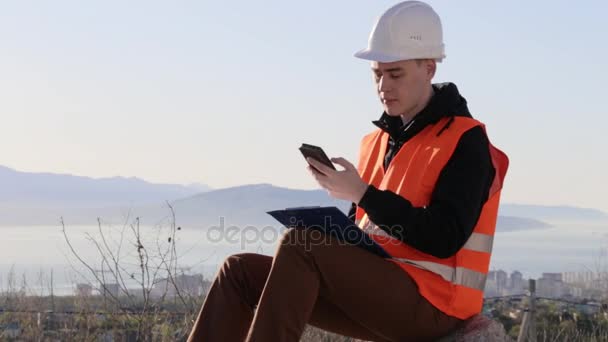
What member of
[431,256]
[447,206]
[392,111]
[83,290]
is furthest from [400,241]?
[83,290]

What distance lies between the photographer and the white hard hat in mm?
4109

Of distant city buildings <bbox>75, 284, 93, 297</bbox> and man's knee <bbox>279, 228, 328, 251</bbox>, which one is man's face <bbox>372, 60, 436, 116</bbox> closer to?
man's knee <bbox>279, 228, 328, 251</bbox>

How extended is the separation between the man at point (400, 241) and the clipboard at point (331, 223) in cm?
4

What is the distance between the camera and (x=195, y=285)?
6844 mm

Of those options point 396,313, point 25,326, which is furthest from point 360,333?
point 25,326

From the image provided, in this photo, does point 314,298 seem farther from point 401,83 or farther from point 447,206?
point 401,83

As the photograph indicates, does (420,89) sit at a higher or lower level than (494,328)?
higher

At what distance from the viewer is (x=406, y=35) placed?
413 centimetres

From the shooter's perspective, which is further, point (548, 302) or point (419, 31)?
point (548, 302)

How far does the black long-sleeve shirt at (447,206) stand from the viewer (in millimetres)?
3781

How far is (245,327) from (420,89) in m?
1.17

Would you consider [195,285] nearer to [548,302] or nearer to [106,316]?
[106,316]

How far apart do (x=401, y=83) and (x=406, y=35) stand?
190 millimetres

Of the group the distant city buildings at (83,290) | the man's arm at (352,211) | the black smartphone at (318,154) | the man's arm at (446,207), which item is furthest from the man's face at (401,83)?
the distant city buildings at (83,290)
